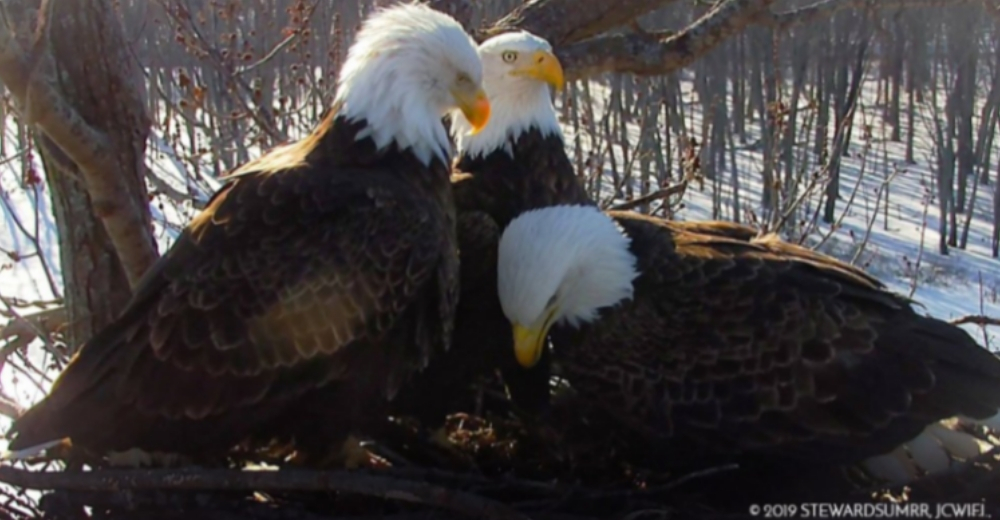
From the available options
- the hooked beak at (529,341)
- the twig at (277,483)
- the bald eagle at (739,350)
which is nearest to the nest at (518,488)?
the twig at (277,483)

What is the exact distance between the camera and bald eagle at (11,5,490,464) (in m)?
3.67

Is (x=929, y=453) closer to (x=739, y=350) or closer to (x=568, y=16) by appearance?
(x=739, y=350)

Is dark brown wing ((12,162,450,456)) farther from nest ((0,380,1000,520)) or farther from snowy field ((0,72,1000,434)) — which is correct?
snowy field ((0,72,1000,434))

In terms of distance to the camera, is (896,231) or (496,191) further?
(896,231)

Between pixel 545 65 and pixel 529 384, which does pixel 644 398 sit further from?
pixel 545 65

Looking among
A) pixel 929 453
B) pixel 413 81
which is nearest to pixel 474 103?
pixel 413 81

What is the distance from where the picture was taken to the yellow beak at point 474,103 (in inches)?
165

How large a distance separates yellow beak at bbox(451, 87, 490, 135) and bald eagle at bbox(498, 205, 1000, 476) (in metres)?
0.44

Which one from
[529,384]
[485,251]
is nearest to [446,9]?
[485,251]

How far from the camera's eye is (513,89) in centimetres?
506

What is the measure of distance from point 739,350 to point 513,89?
1.74 meters

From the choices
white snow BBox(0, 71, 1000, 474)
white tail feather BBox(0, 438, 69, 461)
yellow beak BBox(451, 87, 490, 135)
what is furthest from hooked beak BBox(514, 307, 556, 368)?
white snow BBox(0, 71, 1000, 474)

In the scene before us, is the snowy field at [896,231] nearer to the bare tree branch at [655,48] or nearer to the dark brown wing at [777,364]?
the bare tree branch at [655,48]

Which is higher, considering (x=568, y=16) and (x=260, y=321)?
(x=568, y=16)
